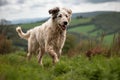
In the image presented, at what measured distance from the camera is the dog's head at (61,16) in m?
12.3

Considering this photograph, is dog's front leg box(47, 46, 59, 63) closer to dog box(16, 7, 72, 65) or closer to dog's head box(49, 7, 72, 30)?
dog box(16, 7, 72, 65)

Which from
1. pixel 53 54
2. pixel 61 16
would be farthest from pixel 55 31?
pixel 53 54

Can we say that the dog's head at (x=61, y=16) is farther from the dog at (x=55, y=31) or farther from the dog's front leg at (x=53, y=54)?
the dog's front leg at (x=53, y=54)

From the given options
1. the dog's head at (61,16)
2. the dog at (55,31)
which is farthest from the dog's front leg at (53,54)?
the dog's head at (61,16)

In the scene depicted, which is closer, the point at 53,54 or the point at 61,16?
the point at 53,54

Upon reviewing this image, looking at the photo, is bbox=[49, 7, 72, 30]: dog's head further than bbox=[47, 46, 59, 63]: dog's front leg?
Yes

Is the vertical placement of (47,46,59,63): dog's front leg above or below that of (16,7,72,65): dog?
below

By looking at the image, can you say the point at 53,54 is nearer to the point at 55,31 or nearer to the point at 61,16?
the point at 55,31

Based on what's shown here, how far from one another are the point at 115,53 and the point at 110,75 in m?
3.94

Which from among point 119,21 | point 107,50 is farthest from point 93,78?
point 119,21

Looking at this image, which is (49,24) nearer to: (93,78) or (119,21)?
(93,78)

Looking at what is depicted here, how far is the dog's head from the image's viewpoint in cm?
1232

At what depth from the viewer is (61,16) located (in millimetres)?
12469

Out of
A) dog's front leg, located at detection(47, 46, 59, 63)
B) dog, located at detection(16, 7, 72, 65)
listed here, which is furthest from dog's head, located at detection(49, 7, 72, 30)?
dog's front leg, located at detection(47, 46, 59, 63)
